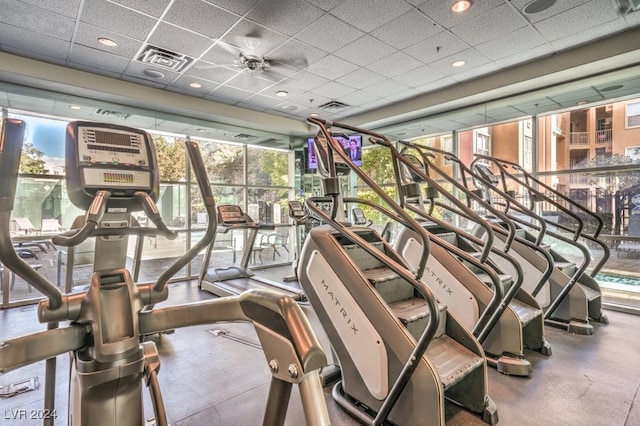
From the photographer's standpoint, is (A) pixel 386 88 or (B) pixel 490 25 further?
(A) pixel 386 88

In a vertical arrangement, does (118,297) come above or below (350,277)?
above

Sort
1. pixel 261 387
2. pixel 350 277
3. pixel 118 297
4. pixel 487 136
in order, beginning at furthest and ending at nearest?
pixel 487 136 → pixel 261 387 → pixel 350 277 → pixel 118 297

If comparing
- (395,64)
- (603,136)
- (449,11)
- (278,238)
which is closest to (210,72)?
(395,64)

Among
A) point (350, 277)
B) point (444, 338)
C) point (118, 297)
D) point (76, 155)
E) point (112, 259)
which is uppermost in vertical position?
point (76, 155)

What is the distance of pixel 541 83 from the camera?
15.8 feet

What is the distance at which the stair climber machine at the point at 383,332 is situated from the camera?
1.93 metres

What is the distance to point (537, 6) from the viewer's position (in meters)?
3.29

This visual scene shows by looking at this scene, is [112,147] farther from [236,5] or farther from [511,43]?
[511,43]

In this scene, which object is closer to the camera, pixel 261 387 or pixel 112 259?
pixel 112 259

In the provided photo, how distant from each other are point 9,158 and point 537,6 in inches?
165

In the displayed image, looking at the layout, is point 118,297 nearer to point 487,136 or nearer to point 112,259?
point 112,259

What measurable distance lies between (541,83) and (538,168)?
1396 mm

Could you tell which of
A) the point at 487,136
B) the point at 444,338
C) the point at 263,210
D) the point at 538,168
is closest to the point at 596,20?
the point at 538,168

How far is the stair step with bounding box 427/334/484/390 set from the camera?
2064 mm
